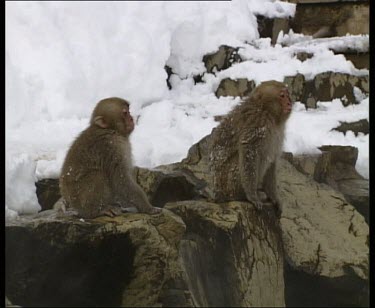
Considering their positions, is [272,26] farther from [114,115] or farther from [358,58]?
[114,115]

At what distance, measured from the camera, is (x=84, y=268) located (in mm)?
1661

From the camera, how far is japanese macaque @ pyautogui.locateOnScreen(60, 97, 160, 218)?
1.98 metres

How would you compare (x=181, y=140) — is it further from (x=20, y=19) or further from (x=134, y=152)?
(x=20, y=19)

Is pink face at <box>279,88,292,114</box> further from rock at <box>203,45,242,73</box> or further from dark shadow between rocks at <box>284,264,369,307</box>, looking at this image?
dark shadow between rocks at <box>284,264,369,307</box>

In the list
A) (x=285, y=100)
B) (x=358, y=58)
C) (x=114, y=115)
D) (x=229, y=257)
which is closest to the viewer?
(x=229, y=257)

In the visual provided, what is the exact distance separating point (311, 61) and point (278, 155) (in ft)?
1.07

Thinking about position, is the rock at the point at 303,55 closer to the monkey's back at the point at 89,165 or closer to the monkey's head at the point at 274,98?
the monkey's head at the point at 274,98

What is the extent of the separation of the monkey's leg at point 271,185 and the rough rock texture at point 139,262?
318 mm

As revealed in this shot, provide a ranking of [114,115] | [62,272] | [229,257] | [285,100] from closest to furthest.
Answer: [62,272]
[229,257]
[114,115]
[285,100]

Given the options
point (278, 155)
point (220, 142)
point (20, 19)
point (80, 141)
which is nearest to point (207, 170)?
point (220, 142)

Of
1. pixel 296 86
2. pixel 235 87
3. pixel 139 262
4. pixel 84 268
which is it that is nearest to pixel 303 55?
pixel 296 86

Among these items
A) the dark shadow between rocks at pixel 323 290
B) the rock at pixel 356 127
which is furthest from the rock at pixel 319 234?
the rock at pixel 356 127

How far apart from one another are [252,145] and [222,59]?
1.03ft

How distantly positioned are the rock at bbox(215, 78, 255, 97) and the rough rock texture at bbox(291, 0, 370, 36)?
0.24 m
